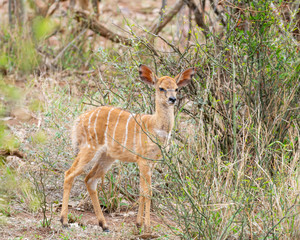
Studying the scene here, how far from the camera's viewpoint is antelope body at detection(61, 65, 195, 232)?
176 inches

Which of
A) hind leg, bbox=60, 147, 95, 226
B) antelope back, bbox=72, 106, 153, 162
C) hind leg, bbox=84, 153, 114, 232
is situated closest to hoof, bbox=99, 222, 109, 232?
hind leg, bbox=84, 153, 114, 232

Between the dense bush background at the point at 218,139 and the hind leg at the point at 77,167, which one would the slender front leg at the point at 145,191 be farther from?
the hind leg at the point at 77,167

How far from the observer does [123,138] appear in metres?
4.74

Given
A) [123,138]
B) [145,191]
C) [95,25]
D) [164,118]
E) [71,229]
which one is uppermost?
[95,25]

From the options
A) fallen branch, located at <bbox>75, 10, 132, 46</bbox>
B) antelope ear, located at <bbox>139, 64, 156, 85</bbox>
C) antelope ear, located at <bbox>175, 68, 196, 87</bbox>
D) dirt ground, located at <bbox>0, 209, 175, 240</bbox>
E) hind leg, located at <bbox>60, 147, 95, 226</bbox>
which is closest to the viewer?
dirt ground, located at <bbox>0, 209, 175, 240</bbox>

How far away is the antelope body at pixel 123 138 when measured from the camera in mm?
4480

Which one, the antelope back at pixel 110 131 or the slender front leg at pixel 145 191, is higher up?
the antelope back at pixel 110 131

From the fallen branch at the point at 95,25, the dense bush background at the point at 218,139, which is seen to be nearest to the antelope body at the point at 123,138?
the dense bush background at the point at 218,139

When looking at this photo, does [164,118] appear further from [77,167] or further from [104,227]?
[104,227]

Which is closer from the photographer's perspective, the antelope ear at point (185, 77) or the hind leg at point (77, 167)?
the antelope ear at point (185, 77)

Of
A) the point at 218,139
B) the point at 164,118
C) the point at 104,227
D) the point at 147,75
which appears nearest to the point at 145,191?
the point at 104,227

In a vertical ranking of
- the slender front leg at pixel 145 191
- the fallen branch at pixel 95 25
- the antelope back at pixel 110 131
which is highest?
the fallen branch at pixel 95 25

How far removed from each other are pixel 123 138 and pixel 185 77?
0.80 meters

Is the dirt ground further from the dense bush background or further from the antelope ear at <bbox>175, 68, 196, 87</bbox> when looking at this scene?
the antelope ear at <bbox>175, 68, 196, 87</bbox>
